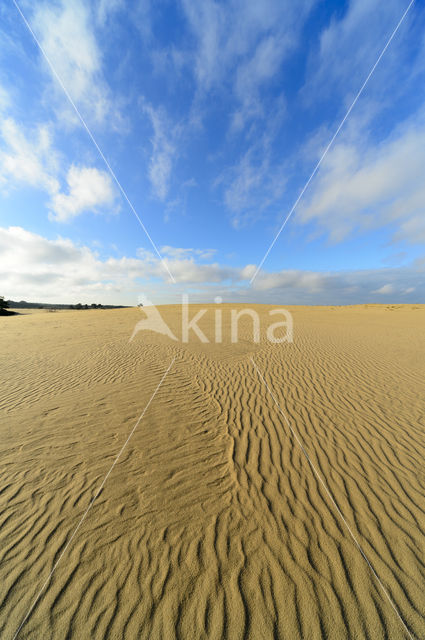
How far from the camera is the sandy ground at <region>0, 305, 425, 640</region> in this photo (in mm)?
2283

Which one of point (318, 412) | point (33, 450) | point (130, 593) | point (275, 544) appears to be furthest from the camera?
point (318, 412)

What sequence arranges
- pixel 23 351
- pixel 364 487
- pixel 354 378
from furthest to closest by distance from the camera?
pixel 23 351, pixel 354 378, pixel 364 487

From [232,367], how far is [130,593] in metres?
7.39

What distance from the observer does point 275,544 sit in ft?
9.42

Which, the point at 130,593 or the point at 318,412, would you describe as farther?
the point at 318,412

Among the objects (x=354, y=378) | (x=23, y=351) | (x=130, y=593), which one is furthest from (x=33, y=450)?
(x=23, y=351)

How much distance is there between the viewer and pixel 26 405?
21.2 feet

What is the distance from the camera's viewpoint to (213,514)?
10.7ft

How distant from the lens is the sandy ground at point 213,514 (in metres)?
2.28

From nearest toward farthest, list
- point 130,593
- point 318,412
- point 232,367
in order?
point 130,593
point 318,412
point 232,367

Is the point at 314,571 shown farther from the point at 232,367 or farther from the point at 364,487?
the point at 232,367

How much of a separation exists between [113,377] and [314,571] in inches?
305

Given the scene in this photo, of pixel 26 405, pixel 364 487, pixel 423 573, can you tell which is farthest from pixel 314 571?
pixel 26 405

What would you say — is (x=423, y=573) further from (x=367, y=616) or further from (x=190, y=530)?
(x=190, y=530)
